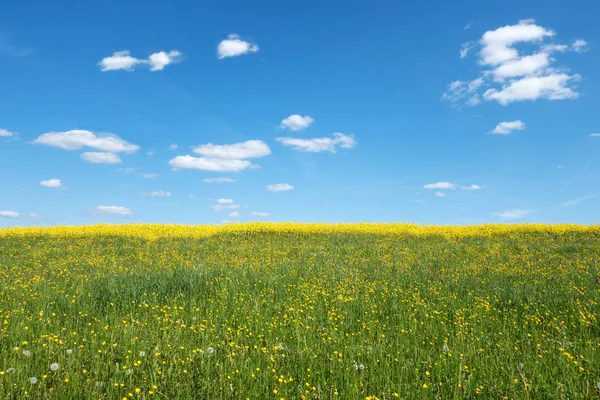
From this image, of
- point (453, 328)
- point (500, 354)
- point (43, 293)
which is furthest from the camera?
point (43, 293)

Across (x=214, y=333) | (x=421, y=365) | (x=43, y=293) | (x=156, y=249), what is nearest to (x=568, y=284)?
(x=421, y=365)

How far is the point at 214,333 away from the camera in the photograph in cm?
688

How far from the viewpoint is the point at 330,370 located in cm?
535

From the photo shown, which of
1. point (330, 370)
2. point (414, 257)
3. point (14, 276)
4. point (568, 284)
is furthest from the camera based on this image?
point (414, 257)

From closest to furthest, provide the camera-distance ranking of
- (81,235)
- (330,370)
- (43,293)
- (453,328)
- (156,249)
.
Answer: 1. (330,370)
2. (453,328)
3. (43,293)
4. (156,249)
5. (81,235)

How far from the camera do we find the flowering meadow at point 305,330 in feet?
16.3

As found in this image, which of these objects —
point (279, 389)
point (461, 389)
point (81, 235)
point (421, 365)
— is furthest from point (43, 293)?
point (81, 235)

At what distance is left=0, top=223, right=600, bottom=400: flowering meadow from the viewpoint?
496 cm

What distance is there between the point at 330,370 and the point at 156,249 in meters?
15.6

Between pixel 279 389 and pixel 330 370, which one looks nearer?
Result: pixel 279 389

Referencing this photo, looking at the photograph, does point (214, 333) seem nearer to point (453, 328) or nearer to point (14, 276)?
point (453, 328)

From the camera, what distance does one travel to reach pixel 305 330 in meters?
7.09

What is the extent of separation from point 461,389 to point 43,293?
9141 millimetres

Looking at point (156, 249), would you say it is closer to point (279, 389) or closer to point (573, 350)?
point (279, 389)
